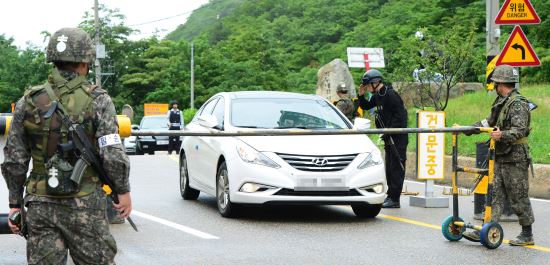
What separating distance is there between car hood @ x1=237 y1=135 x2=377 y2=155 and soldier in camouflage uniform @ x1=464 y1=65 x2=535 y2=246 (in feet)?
6.96

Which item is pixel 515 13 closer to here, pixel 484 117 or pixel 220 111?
pixel 220 111

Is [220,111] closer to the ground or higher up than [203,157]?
higher up

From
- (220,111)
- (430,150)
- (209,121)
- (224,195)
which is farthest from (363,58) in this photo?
(224,195)

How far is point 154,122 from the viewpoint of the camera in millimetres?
36250

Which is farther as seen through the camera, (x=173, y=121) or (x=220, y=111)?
(x=173, y=121)

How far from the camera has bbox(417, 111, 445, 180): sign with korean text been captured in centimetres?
1294

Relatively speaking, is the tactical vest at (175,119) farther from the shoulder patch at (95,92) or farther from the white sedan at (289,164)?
the shoulder patch at (95,92)

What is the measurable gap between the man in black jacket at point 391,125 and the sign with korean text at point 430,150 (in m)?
0.28

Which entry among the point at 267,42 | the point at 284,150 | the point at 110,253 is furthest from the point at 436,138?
the point at 267,42

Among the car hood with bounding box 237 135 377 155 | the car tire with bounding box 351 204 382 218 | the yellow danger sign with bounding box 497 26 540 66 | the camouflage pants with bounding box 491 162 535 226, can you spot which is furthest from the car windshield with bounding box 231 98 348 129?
the camouflage pants with bounding box 491 162 535 226

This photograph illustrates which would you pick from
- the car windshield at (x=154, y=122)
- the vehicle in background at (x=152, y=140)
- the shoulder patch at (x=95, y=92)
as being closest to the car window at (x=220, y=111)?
the shoulder patch at (x=95, y=92)

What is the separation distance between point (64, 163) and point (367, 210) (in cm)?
697

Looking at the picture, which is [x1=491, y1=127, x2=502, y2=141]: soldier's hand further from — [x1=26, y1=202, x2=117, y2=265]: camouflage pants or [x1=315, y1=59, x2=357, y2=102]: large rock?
[x1=315, y1=59, x2=357, y2=102]: large rock

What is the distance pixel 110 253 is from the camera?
510cm
